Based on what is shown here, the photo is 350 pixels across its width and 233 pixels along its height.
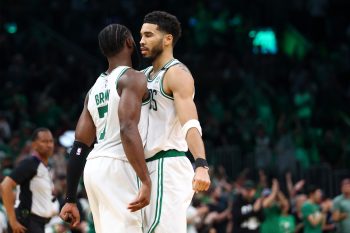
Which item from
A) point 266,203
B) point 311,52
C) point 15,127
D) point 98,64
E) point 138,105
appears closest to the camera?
point 138,105

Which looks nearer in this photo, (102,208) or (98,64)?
(102,208)

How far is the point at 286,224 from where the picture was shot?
57.4ft

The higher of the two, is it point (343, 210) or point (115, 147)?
point (115, 147)

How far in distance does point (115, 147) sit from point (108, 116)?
0.24 m

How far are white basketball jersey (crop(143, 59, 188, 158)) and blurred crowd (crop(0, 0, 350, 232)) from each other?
31.5 ft

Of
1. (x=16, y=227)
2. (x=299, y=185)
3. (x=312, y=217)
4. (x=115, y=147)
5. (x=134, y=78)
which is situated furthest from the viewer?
(x=299, y=185)

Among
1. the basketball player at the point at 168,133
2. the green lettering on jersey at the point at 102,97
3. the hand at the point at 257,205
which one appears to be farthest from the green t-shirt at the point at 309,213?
the green lettering on jersey at the point at 102,97

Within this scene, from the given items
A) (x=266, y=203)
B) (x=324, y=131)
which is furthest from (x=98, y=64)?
(x=266, y=203)

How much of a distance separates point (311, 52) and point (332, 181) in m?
5.85

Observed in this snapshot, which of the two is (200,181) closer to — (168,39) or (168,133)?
(168,133)

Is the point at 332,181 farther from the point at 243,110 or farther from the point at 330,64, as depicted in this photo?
the point at 330,64

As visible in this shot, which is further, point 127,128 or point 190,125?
point 190,125

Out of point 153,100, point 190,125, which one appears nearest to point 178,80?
point 153,100

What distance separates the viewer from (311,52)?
81.9 feet
